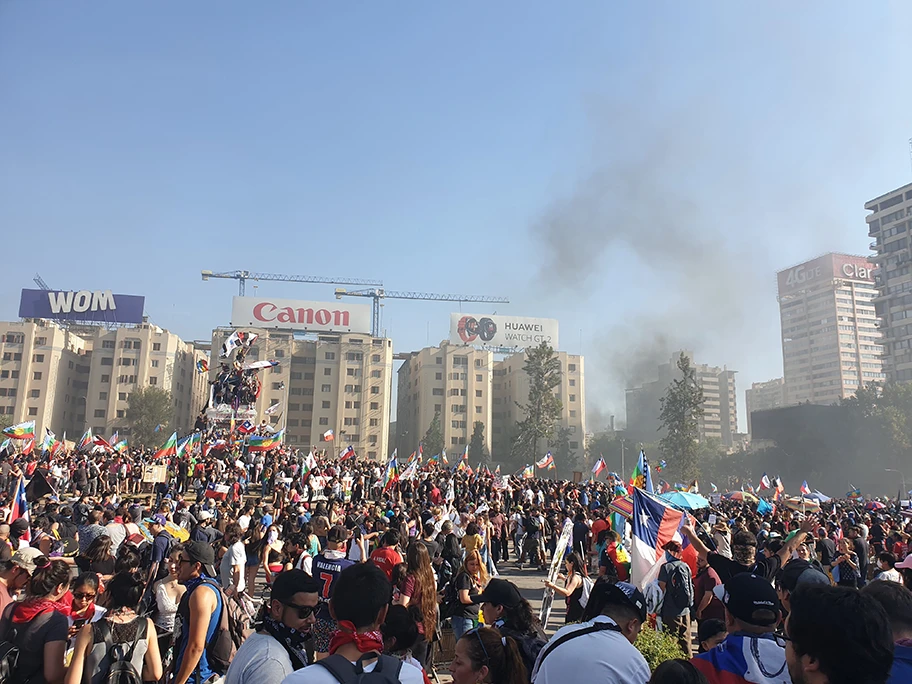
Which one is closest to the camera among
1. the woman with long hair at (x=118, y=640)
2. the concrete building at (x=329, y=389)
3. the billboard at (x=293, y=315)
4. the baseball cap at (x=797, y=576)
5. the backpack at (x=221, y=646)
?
the woman with long hair at (x=118, y=640)

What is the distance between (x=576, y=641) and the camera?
3.13 metres

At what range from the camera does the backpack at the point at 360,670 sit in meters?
2.72

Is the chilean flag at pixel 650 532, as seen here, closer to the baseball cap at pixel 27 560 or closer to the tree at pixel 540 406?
the baseball cap at pixel 27 560

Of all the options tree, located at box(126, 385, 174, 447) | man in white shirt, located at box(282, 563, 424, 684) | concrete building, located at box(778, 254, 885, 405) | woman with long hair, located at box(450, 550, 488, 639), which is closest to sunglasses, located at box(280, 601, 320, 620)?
man in white shirt, located at box(282, 563, 424, 684)

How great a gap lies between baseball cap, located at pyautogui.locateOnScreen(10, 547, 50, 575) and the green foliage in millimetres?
5059

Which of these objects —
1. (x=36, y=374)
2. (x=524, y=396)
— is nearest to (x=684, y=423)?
(x=524, y=396)

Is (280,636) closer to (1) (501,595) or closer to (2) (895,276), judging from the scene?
(1) (501,595)

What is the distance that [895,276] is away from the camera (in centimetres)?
10375

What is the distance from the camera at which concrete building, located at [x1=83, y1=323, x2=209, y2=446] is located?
90500 mm

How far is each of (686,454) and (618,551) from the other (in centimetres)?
5558

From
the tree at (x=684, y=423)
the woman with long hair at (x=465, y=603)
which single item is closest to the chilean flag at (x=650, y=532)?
the woman with long hair at (x=465, y=603)

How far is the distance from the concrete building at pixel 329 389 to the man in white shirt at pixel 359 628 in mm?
95507

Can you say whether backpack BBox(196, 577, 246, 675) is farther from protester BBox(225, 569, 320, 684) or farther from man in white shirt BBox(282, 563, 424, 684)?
man in white shirt BBox(282, 563, 424, 684)

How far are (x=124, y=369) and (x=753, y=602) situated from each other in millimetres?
101632
